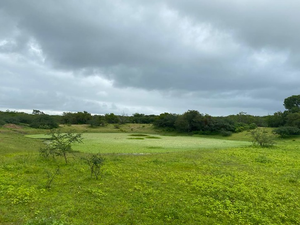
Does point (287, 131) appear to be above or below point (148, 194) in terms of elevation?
above

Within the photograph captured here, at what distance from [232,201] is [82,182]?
574cm

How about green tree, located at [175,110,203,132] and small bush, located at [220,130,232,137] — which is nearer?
small bush, located at [220,130,232,137]

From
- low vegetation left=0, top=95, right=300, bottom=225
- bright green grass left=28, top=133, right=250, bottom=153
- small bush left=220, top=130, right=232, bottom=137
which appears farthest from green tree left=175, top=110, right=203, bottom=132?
low vegetation left=0, top=95, right=300, bottom=225

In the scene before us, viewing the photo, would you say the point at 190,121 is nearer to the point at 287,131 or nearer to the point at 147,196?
the point at 287,131

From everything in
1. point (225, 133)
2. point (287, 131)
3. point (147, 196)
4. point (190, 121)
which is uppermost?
point (190, 121)

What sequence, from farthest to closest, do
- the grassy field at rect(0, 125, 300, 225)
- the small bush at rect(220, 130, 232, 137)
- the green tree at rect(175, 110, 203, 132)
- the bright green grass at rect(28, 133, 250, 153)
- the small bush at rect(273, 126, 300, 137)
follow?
the green tree at rect(175, 110, 203, 132)
the small bush at rect(220, 130, 232, 137)
the small bush at rect(273, 126, 300, 137)
the bright green grass at rect(28, 133, 250, 153)
the grassy field at rect(0, 125, 300, 225)

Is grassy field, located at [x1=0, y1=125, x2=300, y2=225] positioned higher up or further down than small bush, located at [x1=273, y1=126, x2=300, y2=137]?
further down

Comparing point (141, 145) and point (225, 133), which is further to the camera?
point (225, 133)

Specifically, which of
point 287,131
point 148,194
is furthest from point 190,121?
point 148,194

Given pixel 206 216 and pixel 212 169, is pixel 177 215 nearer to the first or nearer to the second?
pixel 206 216

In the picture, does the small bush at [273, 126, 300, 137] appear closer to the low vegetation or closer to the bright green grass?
the bright green grass

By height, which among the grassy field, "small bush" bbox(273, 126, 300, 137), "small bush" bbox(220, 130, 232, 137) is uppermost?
"small bush" bbox(273, 126, 300, 137)

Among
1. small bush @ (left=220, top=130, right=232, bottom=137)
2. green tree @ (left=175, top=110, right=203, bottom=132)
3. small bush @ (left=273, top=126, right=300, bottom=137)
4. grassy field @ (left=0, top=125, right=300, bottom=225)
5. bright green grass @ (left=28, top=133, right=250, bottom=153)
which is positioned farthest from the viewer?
green tree @ (left=175, top=110, right=203, bottom=132)

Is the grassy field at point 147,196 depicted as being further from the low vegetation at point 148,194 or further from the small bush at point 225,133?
the small bush at point 225,133
